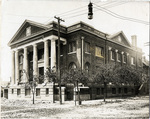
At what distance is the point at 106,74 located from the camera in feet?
53.3

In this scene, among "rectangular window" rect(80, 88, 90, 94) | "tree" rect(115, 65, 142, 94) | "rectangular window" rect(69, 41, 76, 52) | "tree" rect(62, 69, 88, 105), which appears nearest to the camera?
"tree" rect(62, 69, 88, 105)

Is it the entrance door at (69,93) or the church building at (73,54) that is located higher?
the church building at (73,54)

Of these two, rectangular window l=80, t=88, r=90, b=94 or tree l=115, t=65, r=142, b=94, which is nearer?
rectangular window l=80, t=88, r=90, b=94

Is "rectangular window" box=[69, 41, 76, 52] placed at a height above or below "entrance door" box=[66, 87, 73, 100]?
above

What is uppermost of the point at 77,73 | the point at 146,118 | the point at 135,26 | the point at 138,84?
the point at 135,26

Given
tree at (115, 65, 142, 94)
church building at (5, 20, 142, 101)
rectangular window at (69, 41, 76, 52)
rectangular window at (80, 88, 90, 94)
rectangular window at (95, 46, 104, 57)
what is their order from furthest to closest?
rectangular window at (69, 41, 76, 52), rectangular window at (95, 46, 104, 57), tree at (115, 65, 142, 94), rectangular window at (80, 88, 90, 94), church building at (5, 20, 142, 101)

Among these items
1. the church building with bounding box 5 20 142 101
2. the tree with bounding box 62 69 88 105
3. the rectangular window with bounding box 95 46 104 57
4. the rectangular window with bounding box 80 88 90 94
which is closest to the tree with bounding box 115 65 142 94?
the church building with bounding box 5 20 142 101

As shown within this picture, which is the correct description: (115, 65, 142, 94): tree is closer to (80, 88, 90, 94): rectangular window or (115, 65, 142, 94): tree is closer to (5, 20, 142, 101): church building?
(5, 20, 142, 101): church building

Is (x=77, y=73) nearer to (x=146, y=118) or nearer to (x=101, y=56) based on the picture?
(x=101, y=56)

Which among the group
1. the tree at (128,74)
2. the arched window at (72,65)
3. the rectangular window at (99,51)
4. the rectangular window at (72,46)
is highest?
the rectangular window at (72,46)

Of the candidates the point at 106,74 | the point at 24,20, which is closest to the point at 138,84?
the point at 106,74

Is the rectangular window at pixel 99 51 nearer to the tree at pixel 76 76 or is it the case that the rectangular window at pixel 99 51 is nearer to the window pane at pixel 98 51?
the window pane at pixel 98 51

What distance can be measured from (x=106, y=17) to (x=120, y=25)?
1.36 metres

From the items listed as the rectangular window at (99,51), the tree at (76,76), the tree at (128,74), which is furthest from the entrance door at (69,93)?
the tree at (128,74)
